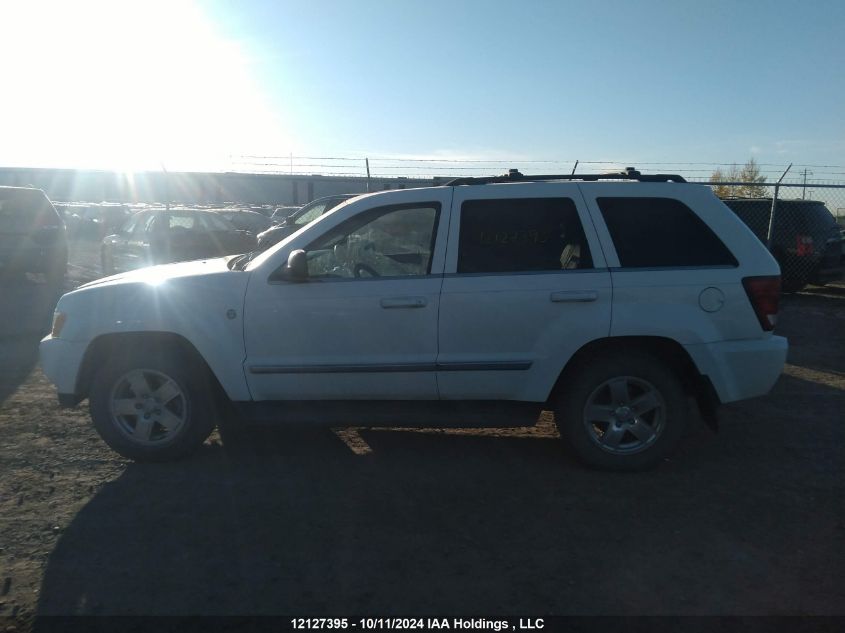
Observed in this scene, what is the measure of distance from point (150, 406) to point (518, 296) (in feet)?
8.49

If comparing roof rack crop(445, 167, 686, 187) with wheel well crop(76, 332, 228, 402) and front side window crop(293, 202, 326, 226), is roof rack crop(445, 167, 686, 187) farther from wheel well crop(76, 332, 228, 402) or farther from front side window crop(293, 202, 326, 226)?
front side window crop(293, 202, 326, 226)

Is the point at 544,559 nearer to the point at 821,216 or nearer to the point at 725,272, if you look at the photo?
the point at 725,272

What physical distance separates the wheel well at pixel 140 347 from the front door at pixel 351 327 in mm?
382

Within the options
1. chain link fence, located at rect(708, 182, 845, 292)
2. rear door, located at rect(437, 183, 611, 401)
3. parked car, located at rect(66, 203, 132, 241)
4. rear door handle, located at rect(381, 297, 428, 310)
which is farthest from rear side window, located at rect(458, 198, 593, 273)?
parked car, located at rect(66, 203, 132, 241)

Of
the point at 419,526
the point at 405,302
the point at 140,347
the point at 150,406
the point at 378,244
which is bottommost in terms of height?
the point at 419,526

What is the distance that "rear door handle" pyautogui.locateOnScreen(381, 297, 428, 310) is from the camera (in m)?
5.09

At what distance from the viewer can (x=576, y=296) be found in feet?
16.5

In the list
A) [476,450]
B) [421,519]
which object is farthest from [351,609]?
[476,450]

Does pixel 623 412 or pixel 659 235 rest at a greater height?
pixel 659 235

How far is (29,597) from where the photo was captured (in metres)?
3.67

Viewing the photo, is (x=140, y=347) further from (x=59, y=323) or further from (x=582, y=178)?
(x=582, y=178)

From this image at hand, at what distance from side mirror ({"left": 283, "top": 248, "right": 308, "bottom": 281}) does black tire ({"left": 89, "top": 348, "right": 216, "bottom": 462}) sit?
0.90 meters

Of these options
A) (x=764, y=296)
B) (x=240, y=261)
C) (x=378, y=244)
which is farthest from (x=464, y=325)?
(x=764, y=296)

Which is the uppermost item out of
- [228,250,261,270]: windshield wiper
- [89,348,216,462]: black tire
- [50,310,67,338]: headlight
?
[228,250,261,270]: windshield wiper
